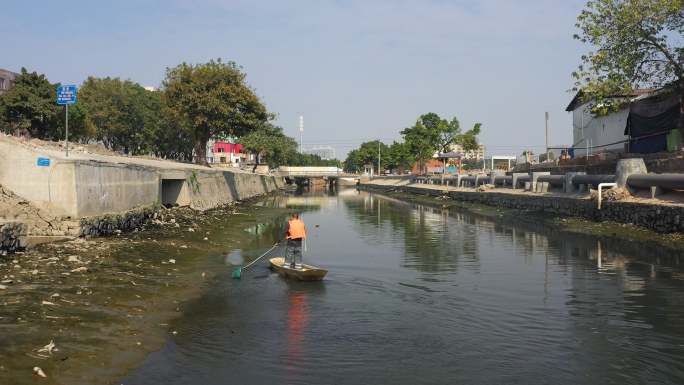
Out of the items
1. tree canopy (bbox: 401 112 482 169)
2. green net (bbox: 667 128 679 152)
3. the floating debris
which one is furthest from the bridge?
the floating debris

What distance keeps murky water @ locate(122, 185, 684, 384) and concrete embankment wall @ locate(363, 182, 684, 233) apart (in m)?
1.65

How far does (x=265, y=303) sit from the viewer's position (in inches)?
474

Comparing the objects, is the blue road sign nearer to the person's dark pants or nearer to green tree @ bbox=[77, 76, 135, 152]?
the person's dark pants

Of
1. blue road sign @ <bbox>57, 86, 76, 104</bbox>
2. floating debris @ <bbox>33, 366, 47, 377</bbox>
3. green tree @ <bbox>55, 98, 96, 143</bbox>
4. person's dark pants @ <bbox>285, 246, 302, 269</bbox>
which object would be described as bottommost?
floating debris @ <bbox>33, 366, 47, 377</bbox>

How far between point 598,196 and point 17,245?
75.2 feet

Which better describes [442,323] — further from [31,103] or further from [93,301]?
[31,103]

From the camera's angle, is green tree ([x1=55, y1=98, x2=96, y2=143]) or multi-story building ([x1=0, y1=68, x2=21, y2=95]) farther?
multi-story building ([x1=0, y1=68, x2=21, y2=95])

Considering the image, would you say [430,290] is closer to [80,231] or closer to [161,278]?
[161,278]

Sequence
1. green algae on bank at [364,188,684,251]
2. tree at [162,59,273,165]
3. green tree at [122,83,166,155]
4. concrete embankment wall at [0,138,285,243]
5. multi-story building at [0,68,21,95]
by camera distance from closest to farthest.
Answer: concrete embankment wall at [0,138,285,243] < green algae on bank at [364,188,684,251] < tree at [162,59,273,165] < green tree at [122,83,166,155] < multi-story building at [0,68,21,95]

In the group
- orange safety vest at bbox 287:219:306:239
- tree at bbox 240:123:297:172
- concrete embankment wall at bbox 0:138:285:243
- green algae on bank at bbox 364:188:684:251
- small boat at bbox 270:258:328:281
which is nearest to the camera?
small boat at bbox 270:258:328:281

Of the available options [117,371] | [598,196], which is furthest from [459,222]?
[117,371]

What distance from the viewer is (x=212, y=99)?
50.0m

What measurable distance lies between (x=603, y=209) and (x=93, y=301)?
2218 cm

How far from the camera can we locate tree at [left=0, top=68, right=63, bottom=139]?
51000 millimetres
